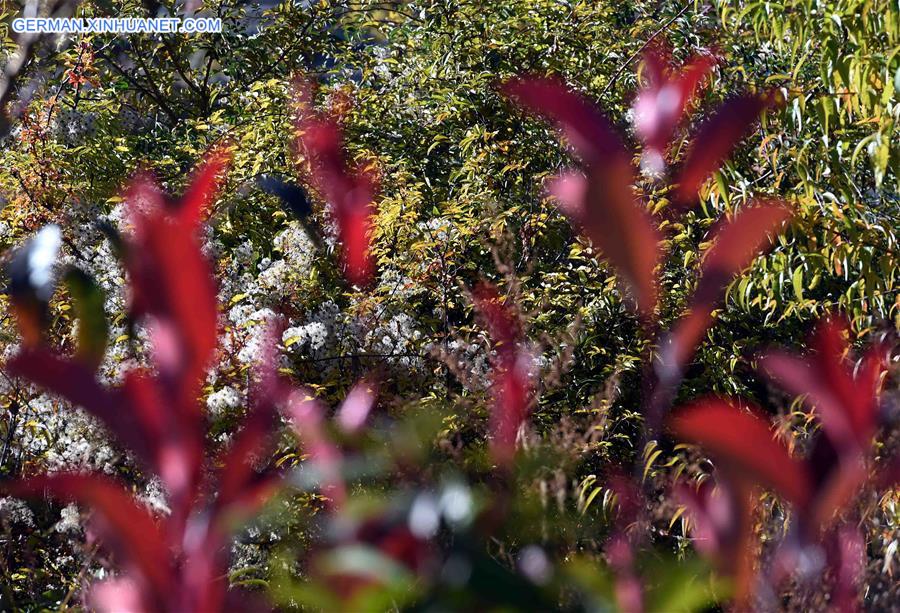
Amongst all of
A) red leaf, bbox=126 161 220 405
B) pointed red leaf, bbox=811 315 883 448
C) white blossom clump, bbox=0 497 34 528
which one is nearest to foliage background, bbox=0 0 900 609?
white blossom clump, bbox=0 497 34 528

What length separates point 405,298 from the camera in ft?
10.8

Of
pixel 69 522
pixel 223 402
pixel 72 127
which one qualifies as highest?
pixel 72 127

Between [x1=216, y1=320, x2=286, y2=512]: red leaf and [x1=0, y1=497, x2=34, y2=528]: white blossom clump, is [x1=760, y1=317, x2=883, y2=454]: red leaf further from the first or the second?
[x1=0, y1=497, x2=34, y2=528]: white blossom clump

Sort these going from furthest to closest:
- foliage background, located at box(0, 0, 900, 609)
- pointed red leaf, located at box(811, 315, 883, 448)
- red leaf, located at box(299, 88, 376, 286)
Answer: foliage background, located at box(0, 0, 900, 609) → red leaf, located at box(299, 88, 376, 286) → pointed red leaf, located at box(811, 315, 883, 448)

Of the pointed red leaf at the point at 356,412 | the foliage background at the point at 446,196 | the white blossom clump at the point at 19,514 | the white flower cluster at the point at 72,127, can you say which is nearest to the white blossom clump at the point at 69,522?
the foliage background at the point at 446,196

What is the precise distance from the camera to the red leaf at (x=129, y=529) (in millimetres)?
468

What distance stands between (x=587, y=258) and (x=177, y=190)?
5.10 feet

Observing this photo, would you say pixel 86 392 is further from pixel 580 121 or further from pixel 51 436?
pixel 51 436

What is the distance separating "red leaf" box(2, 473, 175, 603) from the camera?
0.47 meters

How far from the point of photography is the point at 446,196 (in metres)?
3.93

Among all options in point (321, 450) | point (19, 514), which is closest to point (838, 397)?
point (321, 450)

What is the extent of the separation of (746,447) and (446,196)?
136 inches

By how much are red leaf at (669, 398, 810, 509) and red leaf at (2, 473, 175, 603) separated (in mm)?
272

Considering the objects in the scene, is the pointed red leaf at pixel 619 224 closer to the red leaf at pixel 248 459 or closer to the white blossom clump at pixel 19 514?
the red leaf at pixel 248 459
